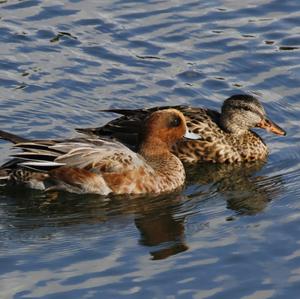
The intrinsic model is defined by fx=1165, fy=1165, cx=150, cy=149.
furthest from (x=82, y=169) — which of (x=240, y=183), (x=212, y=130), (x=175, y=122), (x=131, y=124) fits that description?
(x=212, y=130)

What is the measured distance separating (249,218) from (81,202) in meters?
1.86

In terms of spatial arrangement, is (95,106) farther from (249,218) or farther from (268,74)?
(249,218)

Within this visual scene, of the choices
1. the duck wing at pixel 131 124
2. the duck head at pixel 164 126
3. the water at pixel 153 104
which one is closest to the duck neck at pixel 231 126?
the duck wing at pixel 131 124

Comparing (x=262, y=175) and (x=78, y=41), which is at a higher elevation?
(x=78, y=41)

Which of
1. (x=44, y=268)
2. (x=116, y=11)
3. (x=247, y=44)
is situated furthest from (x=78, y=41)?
(x=44, y=268)

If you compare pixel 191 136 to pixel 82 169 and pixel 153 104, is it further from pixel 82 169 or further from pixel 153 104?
pixel 82 169

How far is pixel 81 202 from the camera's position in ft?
40.5

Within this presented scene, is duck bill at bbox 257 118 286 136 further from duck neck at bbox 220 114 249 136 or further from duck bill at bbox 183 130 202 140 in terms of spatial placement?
duck bill at bbox 183 130 202 140

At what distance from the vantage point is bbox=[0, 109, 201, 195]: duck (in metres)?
12.5

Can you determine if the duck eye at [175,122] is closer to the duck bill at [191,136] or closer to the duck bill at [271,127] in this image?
the duck bill at [191,136]

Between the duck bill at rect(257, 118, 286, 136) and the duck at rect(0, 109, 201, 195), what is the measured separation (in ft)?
5.68

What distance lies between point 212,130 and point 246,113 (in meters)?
0.46

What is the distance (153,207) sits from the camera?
12.2 m

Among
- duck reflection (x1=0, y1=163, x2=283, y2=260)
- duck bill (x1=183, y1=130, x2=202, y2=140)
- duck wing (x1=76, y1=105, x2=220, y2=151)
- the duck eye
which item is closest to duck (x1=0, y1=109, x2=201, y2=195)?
duck reflection (x1=0, y1=163, x2=283, y2=260)
